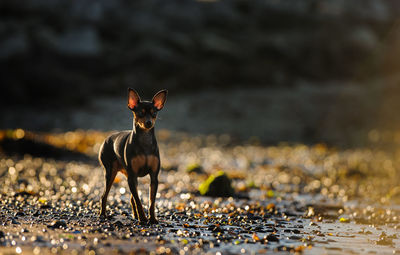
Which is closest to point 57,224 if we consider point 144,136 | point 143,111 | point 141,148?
point 141,148

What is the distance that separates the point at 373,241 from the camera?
25.0ft

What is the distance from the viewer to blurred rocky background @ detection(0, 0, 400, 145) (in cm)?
3650

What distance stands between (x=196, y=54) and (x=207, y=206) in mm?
31741

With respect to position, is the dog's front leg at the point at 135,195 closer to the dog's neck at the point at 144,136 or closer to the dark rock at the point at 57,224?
the dog's neck at the point at 144,136

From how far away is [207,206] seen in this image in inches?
Answer: 417

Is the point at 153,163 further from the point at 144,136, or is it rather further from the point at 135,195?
the point at 135,195

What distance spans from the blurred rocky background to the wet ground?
15.9 meters

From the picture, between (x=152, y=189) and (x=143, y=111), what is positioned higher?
(x=143, y=111)

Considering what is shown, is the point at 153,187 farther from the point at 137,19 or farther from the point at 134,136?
the point at 137,19

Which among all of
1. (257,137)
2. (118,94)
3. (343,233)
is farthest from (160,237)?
(118,94)

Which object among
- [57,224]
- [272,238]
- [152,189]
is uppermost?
[152,189]

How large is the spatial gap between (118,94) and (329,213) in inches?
1192

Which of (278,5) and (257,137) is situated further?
(278,5)

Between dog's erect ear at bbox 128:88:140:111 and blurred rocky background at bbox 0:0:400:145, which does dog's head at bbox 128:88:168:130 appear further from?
blurred rocky background at bbox 0:0:400:145
